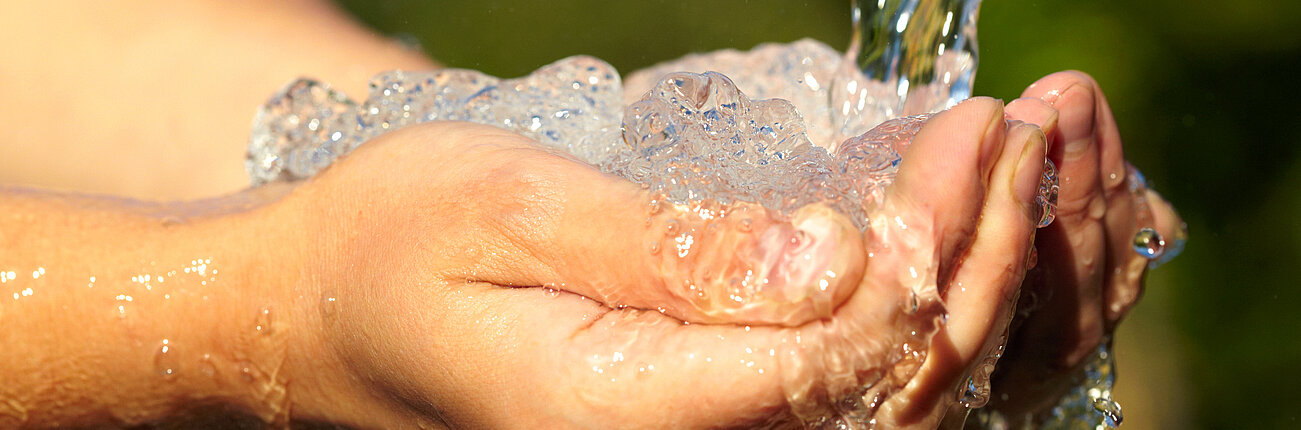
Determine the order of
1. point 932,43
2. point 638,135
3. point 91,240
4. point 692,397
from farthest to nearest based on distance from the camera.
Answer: point 932,43, point 91,240, point 638,135, point 692,397

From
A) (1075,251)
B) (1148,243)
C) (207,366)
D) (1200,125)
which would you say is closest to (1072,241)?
(1075,251)

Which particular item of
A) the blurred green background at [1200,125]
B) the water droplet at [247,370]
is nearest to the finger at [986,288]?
the water droplet at [247,370]

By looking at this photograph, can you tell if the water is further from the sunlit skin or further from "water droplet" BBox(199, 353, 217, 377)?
"water droplet" BBox(199, 353, 217, 377)

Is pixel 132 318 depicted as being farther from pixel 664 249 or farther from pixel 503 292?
pixel 664 249

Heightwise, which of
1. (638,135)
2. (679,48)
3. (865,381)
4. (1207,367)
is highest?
(638,135)

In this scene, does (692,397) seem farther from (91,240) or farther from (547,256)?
(91,240)

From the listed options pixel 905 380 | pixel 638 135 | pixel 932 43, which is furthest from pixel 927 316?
pixel 932 43

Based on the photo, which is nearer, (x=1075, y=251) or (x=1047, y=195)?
(x=1047, y=195)
